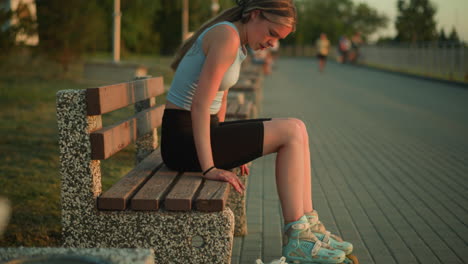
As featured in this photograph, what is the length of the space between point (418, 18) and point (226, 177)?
45519 millimetres

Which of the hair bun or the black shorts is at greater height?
the hair bun

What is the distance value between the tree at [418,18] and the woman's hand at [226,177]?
43192 millimetres

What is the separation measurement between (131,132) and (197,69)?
569mm

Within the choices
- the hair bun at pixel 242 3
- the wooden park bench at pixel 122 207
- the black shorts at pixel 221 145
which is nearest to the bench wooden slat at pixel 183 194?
the wooden park bench at pixel 122 207

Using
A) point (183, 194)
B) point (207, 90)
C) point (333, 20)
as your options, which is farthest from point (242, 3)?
point (333, 20)

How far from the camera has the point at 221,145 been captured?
11.1ft

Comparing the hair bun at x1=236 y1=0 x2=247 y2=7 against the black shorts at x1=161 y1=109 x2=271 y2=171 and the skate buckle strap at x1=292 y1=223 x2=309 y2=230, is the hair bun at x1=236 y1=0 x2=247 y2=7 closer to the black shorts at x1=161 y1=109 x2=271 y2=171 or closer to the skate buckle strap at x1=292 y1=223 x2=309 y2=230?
the black shorts at x1=161 y1=109 x2=271 y2=171

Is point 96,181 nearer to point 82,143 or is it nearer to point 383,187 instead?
point 82,143

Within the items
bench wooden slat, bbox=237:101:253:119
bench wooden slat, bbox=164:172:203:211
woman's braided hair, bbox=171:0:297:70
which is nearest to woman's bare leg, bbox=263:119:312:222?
bench wooden slat, bbox=164:172:203:211

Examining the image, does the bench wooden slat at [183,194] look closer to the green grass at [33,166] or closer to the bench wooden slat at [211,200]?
the bench wooden slat at [211,200]

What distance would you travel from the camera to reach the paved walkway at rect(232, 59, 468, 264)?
3.99m

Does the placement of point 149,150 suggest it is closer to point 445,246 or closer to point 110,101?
point 110,101

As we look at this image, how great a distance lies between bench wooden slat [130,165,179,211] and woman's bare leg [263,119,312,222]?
0.57 m

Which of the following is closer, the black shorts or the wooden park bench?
the wooden park bench
